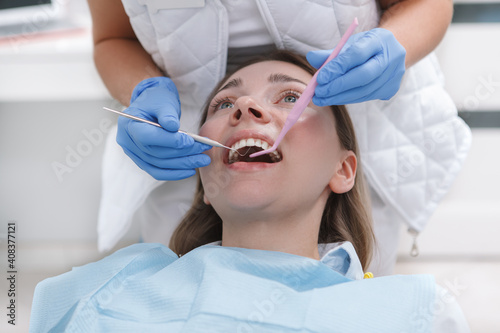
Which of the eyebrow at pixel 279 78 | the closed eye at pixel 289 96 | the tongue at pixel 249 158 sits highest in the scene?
the eyebrow at pixel 279 78

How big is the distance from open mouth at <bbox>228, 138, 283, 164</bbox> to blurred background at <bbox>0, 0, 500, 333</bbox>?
1.07 meters

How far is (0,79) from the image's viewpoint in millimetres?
2285

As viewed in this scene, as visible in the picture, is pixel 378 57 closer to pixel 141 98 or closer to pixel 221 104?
pixel 221 104

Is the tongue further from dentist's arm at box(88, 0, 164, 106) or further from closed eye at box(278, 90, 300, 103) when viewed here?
dentist's arm at box(88, 0, 164, 106)

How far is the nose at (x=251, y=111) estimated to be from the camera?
1080mm

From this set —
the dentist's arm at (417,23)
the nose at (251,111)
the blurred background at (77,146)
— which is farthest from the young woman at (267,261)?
the blurred background at (77,146)

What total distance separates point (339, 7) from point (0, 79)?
1.66 meters

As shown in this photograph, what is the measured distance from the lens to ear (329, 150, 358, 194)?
120 centimetres

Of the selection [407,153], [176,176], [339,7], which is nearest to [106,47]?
[176,176]

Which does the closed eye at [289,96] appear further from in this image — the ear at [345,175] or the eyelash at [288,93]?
the ear at [345,175]

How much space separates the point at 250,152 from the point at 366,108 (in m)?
0.40

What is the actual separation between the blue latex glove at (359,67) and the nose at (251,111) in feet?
0.35

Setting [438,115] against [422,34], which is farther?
[438,115]

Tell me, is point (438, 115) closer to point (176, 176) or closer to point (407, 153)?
point (407, 153)
